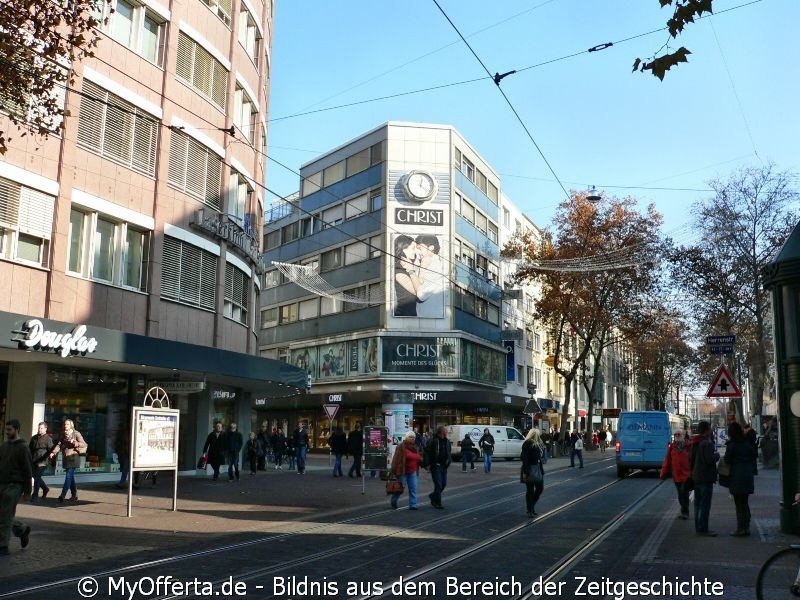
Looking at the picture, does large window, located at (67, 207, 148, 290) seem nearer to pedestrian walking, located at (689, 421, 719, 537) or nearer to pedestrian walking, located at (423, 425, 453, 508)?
pedestrian walking, located at (423, 425, 453, 508)

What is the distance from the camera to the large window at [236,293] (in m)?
28.2

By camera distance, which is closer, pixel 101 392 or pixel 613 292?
pixel 101 392

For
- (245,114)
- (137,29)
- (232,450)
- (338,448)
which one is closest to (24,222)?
(137,29)

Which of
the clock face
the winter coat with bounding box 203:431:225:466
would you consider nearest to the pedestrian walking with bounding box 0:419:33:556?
the winter coat with bounding box 203:431:225:466

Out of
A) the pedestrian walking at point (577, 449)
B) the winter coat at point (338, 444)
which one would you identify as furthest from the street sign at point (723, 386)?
the pedestrian walking at point (577, 449)

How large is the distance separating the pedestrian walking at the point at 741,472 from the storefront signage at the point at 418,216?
38765 millimetres

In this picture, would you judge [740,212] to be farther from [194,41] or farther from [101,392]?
[101,392]

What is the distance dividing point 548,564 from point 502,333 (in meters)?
50.9

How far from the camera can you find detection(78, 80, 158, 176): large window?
70.2 feet

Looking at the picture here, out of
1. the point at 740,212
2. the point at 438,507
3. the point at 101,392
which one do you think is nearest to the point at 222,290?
the point at 101,392

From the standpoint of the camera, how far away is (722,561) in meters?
10.2

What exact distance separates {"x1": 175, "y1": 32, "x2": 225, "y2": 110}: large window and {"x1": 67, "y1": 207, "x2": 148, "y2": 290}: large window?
5507mm

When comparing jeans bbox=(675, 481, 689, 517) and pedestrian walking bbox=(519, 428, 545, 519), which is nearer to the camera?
jeans bbox=(675, 481, 689, 517)

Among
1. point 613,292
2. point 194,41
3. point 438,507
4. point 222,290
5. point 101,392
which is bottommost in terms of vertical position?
point 438,507
